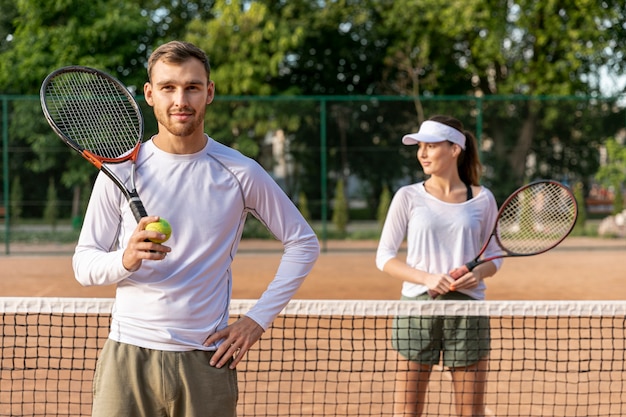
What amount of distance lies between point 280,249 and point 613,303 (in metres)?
10.1

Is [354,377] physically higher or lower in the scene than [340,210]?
lower

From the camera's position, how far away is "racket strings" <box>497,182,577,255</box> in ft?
12.6

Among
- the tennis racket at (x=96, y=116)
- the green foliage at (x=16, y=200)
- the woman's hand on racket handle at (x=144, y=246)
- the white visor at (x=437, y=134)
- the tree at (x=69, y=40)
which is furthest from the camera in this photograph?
the tree at (x=69, y=40)

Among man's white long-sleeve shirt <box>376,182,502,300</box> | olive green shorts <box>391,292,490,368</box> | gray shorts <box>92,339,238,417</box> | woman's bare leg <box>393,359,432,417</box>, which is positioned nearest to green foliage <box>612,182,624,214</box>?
man's white long-sleeve shirt <box>376,182,502,300</box>

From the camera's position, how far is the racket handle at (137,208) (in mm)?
2009

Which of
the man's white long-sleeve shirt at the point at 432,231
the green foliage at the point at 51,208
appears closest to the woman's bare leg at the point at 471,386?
the man's white long-sleeve shirt at the point at 432,231

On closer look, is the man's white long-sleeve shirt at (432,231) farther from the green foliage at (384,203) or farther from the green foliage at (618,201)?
the green foliage at (618,201)

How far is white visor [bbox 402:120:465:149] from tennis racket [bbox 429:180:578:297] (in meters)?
0.38

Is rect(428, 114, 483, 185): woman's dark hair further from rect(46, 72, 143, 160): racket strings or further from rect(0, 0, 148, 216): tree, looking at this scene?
rect(0, 0, 148, 216): tree

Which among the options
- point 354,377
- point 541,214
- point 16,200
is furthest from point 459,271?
point 16,200

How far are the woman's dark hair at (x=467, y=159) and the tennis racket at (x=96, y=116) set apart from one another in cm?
149

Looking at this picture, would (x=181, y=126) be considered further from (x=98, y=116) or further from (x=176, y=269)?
(x=98, y=116)

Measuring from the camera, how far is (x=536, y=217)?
4.34 metres

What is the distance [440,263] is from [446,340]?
1.01 feet
